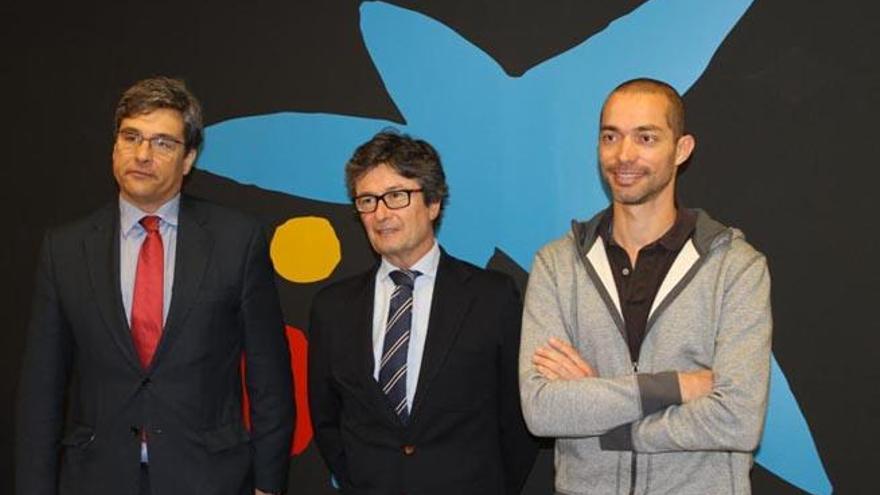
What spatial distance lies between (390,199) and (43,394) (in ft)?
3.69

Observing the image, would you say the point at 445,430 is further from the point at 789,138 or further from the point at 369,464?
the point at 789,138

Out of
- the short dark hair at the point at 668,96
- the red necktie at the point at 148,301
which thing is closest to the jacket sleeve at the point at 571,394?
the short dark hair at the point at 668,96

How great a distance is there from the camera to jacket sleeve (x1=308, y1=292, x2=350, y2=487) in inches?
114

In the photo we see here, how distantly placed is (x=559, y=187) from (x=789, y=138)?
74 cm

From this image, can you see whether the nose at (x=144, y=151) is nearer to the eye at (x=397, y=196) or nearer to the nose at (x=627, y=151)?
the eye at (x=397, y=196)

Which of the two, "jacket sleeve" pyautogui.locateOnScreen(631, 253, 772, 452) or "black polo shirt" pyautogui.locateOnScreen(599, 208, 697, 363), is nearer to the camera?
"jacket sleeve" pyautogui.locateOnScreen(631, 253, 772, 452)

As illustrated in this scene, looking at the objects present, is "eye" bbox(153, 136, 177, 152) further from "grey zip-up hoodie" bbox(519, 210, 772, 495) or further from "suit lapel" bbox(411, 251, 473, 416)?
"grey zip-up hoodie" bbox(519, 210, 772, 495)

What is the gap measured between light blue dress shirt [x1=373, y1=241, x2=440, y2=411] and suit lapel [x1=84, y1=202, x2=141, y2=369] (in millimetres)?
677

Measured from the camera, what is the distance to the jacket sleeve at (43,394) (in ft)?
9.02

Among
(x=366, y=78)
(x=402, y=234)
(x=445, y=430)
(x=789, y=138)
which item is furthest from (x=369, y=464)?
(x=789, y=138)

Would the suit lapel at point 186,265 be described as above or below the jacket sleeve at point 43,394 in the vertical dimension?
above

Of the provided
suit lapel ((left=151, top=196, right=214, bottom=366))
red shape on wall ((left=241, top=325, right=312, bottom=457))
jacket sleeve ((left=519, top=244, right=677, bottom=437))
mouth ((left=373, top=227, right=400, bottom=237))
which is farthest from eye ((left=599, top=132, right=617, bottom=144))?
red shape on wall ((left=241, top=325, right=312, bottom=457))

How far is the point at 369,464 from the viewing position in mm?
2695

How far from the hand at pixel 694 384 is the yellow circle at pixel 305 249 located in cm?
156
